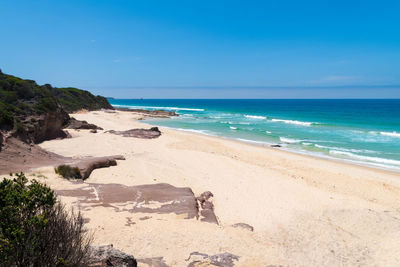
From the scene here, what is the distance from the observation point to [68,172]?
34.4 ft

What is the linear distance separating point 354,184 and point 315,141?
52.0 ft

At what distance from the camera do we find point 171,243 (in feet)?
20.8

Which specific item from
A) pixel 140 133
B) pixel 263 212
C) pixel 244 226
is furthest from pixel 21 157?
pixel 140 133

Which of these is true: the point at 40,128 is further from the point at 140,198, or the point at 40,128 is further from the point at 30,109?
the point at 140,198

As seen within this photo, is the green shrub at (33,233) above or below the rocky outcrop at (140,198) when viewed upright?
above

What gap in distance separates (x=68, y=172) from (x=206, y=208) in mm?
5827

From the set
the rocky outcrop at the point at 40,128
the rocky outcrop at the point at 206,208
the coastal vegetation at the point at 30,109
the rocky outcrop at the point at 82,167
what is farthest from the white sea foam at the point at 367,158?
the coastal vegetation at the point at 30,109

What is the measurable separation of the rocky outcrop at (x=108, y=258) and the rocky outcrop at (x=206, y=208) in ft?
12.0

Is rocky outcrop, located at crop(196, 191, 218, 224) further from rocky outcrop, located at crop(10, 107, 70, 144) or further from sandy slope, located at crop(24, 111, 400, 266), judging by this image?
rocky outcrop, located at crop(10, 107, 70, 144)

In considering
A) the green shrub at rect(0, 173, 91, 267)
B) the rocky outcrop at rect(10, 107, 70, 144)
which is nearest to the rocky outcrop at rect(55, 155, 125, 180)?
the rocky outcrop at rect(10, 107, 70, 144)

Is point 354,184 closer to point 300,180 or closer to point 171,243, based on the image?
point 300,180

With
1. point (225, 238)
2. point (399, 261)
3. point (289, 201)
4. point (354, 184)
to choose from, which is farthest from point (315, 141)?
point (225, 238)

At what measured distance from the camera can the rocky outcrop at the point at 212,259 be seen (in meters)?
5.65

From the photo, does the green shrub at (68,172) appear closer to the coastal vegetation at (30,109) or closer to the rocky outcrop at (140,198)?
the rocky outcrop at (140,198)
